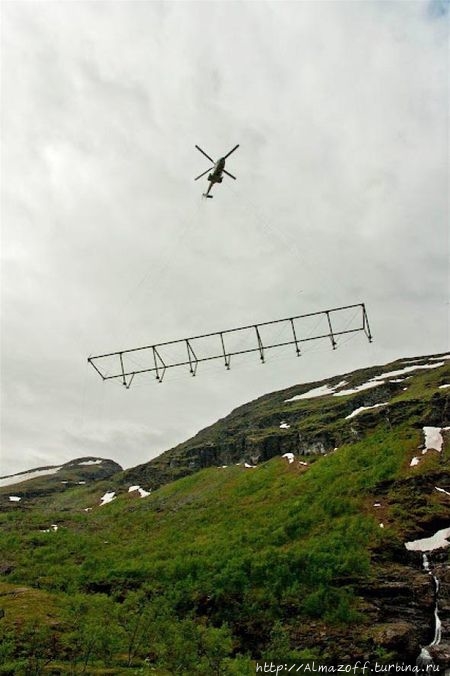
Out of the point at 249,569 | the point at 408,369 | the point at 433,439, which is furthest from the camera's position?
the point at 408,369

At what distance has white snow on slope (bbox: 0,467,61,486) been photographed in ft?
546

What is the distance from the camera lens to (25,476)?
172250 millimetres

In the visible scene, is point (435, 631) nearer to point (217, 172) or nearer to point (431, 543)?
point (431, 543)

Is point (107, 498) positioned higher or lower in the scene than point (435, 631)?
higher

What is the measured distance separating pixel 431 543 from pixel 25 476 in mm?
163097

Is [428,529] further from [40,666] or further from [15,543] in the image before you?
[15,543]

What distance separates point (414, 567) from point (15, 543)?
4467cm

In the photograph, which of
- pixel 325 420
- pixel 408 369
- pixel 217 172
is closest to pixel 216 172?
pixel 217 172

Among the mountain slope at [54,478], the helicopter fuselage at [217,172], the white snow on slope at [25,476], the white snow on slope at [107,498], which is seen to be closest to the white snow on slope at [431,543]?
the helicopter fuselage at [217,172]

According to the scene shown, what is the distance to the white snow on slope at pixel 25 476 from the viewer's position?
16649 cm

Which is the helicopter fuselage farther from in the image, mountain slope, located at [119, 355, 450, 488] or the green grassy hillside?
mountain slope, located at [119, 355, 450, 488]

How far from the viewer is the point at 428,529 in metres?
40.9

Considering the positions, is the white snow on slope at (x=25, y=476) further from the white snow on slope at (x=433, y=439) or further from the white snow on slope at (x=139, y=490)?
the white snow on slope at (x=433, y=439)

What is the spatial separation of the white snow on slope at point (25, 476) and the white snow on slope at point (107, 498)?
73317 mm
